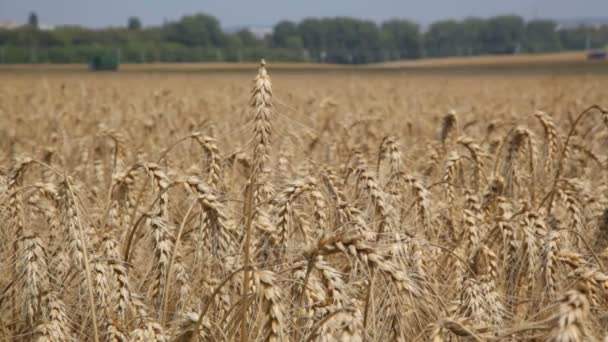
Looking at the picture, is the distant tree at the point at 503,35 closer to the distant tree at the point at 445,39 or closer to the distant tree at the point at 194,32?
the distant tree at the point at 445,39

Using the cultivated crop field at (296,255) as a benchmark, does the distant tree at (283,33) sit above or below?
above

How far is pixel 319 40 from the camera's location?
108 m

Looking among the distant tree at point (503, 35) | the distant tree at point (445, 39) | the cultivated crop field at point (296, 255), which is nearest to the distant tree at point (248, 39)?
the distant tree at point (445, 39)

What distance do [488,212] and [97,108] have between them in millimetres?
8590

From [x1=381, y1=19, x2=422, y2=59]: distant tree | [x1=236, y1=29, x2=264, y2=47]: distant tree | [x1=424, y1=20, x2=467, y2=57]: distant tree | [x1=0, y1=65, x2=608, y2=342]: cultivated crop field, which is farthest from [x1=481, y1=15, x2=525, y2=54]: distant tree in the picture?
[x1=0, y1=65, x2=608, y2=342]: cultivated crop field

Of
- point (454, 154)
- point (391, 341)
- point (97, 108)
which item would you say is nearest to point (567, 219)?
point (454, 154)

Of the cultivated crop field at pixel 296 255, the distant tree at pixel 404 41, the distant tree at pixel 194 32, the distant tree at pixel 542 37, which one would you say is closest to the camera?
the cultivated crop field at pixel 296 255

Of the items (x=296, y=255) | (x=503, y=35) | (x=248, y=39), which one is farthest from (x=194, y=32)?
(x=296, y=255)

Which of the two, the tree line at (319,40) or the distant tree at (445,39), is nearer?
the tree line at (319,40)

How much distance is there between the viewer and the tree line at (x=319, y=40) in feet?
262

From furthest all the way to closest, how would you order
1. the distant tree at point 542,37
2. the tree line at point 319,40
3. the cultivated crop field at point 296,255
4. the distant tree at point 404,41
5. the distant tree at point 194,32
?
1. the distant tree at point 404,41
2. the distant tree at point 542,37
3. the distant tree at point 194,32
4. the tree line at point 319,40
5. the cultivated crop field at point 296,255

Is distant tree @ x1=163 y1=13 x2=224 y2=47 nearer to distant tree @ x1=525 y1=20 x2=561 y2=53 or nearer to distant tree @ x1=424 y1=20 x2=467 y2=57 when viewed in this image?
distant tree @ x1=424 y1=20 x2=467 y2=57

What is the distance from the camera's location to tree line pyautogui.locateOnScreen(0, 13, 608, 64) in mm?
79875

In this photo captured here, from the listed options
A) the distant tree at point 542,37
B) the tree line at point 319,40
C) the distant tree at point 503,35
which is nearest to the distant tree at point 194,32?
the tree line at point 319,40
